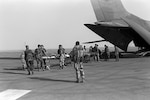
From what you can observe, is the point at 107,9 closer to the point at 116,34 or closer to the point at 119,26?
the point at 116,34

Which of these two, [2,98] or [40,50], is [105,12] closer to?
[40,50]

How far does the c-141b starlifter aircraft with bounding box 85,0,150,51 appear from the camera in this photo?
21.7m

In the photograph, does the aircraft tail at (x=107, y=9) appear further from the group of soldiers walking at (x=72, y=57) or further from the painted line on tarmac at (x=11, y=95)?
the painted line on tarmac at (x=11, y=95)

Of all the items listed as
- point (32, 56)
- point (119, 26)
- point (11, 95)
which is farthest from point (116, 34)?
point (11, 95)

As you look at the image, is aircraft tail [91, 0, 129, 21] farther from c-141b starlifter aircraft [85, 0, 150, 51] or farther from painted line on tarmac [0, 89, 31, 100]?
painted line on tarmac [0, 89, 31, 100]

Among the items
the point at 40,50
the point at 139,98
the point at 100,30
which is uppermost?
the point at 100,30

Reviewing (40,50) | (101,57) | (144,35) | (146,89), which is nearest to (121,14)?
(144,35)

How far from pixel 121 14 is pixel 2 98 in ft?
63.1

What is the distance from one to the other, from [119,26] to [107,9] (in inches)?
127

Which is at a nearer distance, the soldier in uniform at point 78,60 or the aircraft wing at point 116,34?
the soldier in uniform at point 78,60

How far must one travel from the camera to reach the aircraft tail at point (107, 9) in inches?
905

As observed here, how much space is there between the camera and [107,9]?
23516 millimetres

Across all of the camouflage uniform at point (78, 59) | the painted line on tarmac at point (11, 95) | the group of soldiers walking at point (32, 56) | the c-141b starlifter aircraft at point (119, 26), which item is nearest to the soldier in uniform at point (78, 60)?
the camouflage uniform at point (78, 59)

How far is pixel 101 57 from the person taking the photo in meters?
30.3
